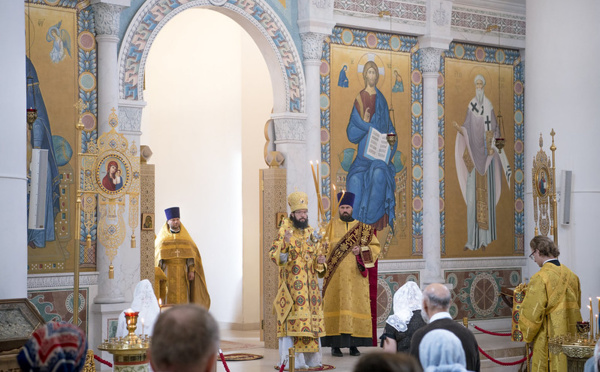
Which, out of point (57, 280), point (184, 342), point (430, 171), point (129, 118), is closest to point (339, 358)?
point (430, 171)

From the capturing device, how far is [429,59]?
12508 millimetres

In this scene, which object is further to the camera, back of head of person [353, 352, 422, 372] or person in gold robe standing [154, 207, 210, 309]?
person in gold robe standing [154, 207, 210, 309]

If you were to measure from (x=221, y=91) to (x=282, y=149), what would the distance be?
3.84 metres

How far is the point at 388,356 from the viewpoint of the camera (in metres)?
2.60

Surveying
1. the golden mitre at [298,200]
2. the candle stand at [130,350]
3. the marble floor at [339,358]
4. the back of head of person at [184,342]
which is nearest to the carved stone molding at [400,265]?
the marble floor at [339,358]

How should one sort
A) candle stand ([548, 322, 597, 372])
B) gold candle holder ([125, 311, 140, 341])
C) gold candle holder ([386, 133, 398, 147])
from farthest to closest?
1. gold candle holder ([386, 133, 398, 147])
2. candle stand ([548, 322, 597, 372])
3. gold candle holder ([125, 311, 140, 341])

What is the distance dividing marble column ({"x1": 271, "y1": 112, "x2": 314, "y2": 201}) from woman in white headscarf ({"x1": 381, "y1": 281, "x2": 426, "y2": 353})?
5009mm

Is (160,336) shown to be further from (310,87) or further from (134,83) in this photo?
(310,87)

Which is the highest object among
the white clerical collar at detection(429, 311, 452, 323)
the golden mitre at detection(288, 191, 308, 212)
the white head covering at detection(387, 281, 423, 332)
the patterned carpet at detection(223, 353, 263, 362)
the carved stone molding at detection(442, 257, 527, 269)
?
the golden mitre at detection(288, 191, 308, 212)

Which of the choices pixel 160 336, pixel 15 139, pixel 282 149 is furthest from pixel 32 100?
pixel 160 336

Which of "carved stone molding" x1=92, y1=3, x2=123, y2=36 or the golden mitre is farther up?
"carved stone molding" x1=92, y1=3, x2=123, y2=36

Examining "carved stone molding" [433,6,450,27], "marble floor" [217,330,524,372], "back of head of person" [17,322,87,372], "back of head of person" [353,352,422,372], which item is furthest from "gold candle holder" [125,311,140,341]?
"carved stone molding" [433,6,450,27]

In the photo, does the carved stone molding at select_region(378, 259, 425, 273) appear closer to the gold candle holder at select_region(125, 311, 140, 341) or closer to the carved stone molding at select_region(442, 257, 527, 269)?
the carved stone molding at select_region(442, 257, 527, 269)

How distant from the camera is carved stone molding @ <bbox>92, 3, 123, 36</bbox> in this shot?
977cm
